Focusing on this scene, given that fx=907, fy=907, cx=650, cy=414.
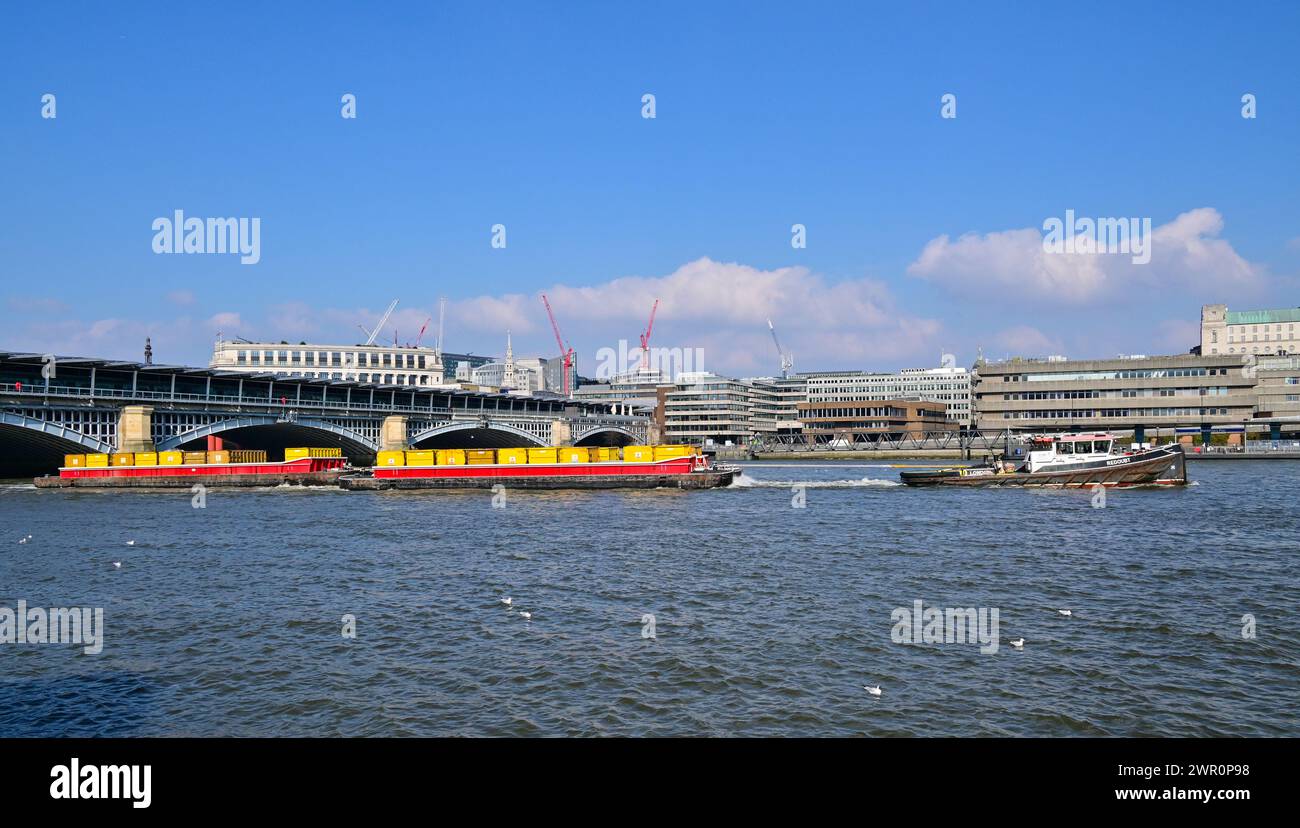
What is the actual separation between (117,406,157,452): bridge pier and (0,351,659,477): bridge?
0.10 m

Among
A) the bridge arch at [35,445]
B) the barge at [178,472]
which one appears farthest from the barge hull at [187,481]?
the bridge arch at [35,445]

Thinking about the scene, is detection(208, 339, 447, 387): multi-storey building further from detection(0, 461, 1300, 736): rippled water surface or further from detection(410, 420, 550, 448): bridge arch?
detection(0, 461, 1300, 736): rippled water surface

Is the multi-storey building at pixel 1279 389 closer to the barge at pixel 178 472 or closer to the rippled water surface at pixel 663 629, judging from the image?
the rippled water surface at pixel 663 629

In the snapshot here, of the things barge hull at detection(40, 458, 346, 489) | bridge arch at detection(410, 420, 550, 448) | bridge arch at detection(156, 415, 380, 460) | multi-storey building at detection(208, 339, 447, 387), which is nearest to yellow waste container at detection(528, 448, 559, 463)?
barge hull at detection(40, 458, 346, 489)

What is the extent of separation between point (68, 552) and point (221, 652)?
81.9ft

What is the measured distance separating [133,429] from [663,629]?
83.5m

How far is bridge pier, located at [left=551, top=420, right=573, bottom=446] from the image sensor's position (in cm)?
13812

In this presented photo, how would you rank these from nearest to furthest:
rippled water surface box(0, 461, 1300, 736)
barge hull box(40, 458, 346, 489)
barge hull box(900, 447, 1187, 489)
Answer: rippled water surface box(0, 461, 1300, 736) < barge hull box(900, 447, 1187, 489) < barge hull box(40, 458, 346, 489)

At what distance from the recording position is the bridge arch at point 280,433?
9475 cm

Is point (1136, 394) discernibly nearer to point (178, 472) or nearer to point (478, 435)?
point (478, 435)

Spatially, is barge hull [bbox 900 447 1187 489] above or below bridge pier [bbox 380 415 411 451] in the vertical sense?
below
